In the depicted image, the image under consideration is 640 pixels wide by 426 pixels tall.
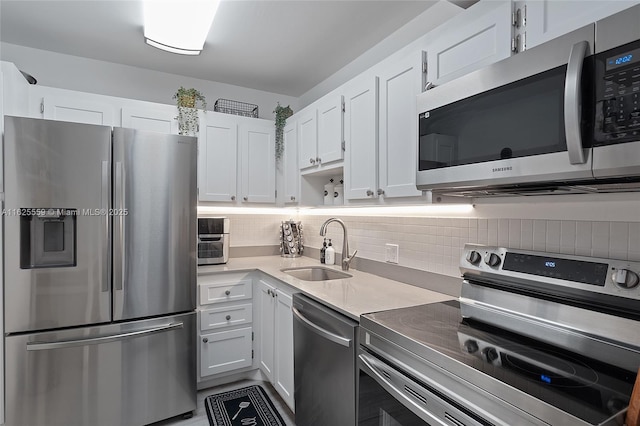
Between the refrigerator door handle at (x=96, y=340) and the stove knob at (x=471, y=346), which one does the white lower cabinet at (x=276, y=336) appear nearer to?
the refrigerator door handle at (x=96, y=340)

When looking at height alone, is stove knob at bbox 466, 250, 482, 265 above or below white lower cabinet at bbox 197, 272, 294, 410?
above

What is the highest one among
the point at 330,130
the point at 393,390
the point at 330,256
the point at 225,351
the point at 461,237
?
the point at 330,130

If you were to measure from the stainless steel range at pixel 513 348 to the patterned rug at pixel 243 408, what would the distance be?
106 cm

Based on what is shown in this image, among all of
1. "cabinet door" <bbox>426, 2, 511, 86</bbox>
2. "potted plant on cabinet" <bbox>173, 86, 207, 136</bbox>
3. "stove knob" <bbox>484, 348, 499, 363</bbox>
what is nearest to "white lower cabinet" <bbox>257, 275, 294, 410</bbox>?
"stove knob" <bbox>484, 348, 499, 363</bbox>

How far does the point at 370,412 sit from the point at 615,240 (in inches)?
43.7

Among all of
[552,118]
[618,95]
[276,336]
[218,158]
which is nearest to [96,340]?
[276,336]

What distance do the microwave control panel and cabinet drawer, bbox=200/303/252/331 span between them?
7.77 feet

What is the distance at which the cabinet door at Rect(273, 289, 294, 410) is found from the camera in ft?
6.78

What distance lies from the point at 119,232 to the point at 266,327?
118 cm

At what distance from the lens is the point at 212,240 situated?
2.81m

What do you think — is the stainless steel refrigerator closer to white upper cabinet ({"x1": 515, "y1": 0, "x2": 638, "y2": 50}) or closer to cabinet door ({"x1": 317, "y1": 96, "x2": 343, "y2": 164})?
cabinet door ({"x1": 317, "y1": 96, "x2": 343, "y2": 164})

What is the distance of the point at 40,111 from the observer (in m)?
2.26

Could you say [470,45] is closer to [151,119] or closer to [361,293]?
[361,293]

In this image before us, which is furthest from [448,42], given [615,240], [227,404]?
[227,404]
